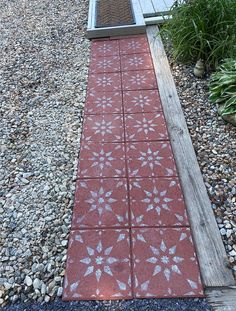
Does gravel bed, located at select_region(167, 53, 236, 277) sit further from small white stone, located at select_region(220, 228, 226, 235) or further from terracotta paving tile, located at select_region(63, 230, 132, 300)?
terracotta paving tile, located at select_region(63, 230, 132, 300)

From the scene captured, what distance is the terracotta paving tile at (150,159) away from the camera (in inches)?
78.3

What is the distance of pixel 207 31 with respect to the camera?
111 inches

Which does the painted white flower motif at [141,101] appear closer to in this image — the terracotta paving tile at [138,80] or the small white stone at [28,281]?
the terracotta paving tile at [138,80]

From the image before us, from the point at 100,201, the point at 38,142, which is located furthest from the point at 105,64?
the point at 100,201

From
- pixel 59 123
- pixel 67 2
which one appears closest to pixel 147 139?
pixel 59 123

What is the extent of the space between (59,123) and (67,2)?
2.77 m

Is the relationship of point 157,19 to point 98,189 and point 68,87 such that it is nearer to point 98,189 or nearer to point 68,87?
point 68,87

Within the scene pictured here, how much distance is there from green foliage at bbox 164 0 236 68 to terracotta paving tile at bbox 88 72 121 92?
23.3 inches

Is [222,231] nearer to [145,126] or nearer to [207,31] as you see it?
[145,126]

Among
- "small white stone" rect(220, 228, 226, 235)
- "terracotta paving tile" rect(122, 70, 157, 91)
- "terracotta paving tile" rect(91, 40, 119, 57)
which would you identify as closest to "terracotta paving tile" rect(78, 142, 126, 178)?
"small white stone" rect(220, 228, 226, 235)

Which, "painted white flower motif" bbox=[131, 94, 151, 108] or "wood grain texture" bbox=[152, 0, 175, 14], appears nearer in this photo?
"painted white flower motif" bbox=[131, 94, 151, 108]

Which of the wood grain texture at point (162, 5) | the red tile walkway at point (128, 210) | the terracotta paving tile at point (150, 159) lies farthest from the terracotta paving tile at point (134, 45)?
the terracotta paving tile at point (150, 159)

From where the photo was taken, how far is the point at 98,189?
6.28 feet

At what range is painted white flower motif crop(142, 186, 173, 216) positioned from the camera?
1.78 metres
